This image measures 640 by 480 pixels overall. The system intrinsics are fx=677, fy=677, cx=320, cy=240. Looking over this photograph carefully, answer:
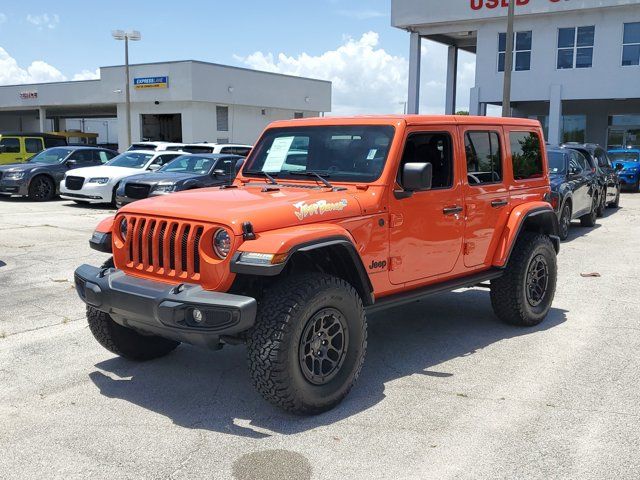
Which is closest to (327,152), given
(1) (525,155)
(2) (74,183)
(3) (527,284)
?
(1) (525,155)

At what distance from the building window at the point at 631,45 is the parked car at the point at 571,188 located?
16086 mm

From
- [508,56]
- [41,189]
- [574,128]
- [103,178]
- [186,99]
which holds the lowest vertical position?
[41,189]

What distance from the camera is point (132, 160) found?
59.6 feet

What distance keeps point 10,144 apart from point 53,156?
14.4ft

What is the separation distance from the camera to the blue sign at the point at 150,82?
40.7m

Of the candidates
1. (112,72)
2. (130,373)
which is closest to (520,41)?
(112,72)

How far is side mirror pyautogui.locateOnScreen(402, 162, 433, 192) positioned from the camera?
4.74 m

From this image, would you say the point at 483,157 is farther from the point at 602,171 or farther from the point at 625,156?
the point at 625,156

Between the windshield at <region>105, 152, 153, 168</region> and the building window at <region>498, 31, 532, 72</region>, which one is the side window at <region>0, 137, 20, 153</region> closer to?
the windshield at <region>105, 152, 153, 168</region>

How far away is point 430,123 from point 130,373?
301 centimetres

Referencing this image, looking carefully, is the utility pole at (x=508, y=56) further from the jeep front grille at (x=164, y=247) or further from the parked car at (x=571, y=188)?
the jeep front grille at (x=164, y=247)

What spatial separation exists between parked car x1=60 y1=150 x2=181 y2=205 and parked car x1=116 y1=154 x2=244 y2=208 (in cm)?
136

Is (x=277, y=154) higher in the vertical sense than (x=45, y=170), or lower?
higher

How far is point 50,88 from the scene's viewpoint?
47.0 m
